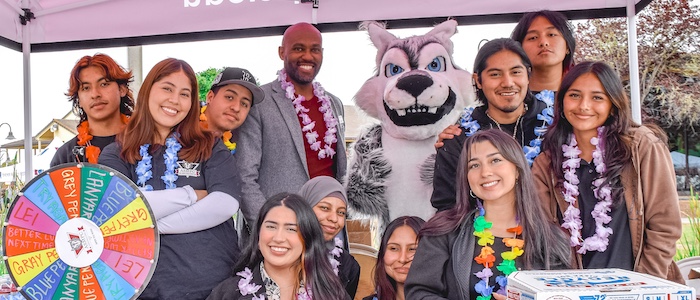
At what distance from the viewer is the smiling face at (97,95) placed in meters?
3.03

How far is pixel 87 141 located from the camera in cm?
298

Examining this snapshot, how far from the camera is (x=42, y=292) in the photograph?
193 centimetres

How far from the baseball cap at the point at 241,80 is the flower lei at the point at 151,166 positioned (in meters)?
0.70

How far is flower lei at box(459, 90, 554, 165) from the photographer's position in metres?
2.66

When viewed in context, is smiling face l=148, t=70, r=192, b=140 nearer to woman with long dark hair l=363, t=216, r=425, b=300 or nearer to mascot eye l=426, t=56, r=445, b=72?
woman with long dark hair l=363, t=216, r=425, b=300

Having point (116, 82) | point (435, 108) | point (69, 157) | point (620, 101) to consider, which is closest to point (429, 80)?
point (435, 108)

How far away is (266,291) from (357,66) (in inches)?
66.1

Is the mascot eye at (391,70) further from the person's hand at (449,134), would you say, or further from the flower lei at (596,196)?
the flower lei at (596,196)

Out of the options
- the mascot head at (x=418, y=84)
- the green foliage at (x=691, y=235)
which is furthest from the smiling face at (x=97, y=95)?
the green foliage at (x=691, y=235)

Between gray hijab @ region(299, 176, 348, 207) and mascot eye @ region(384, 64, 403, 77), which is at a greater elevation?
mascot eye @ region(384, 64, 403, 77)

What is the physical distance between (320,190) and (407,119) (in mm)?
682

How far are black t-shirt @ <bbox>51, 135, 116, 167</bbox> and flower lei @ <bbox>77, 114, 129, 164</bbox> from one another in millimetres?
23

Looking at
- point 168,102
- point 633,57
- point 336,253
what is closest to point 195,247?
point 168,102

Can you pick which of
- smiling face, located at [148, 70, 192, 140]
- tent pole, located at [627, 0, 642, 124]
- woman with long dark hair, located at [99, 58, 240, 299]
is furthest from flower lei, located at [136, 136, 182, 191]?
tent pole, located at [627, 0, 642, 124]
